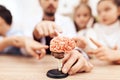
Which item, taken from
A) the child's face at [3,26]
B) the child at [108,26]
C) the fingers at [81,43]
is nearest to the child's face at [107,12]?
the child at [108,26]

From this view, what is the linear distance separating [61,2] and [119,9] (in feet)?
0.86

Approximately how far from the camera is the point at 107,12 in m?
1.09

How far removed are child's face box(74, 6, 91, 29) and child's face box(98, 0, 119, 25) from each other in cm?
6

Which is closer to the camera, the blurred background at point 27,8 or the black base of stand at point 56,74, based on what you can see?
the black base of stand at point 56,74

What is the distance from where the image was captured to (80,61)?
875 mm

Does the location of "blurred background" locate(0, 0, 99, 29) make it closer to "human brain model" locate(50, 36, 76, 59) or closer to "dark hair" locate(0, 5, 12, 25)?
"dark hair" locate(0, 5, 12, 25)

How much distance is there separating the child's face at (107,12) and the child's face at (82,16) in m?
0.06

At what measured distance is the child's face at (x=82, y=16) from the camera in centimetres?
112

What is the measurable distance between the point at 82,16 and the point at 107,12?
0.11 m

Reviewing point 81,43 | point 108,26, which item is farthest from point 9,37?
point 108,26

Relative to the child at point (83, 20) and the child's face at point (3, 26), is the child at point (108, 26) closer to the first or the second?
the child at point (83, 20)

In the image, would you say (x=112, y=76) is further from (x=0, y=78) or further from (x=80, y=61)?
(x=0, y=78)

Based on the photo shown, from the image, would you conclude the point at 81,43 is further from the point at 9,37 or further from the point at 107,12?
the point at 9,37

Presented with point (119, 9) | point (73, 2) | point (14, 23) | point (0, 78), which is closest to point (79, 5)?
point (73, 2)
